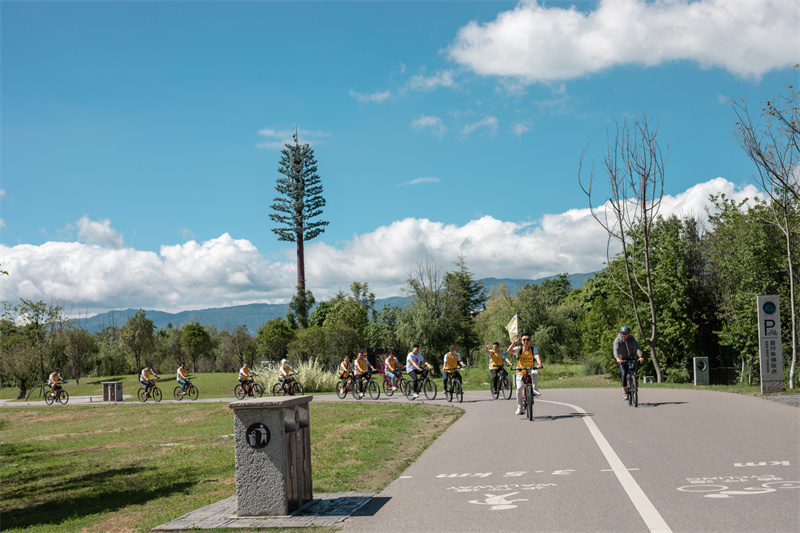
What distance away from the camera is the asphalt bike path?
5750mm

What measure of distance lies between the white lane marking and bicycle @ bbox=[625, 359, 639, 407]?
5.37m

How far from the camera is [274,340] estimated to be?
67.6 metres

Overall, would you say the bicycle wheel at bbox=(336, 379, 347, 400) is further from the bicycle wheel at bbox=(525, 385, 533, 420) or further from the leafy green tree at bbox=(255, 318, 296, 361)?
the leafy green tree at bbox=(255, 318, 296, 361)

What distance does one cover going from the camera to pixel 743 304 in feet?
110

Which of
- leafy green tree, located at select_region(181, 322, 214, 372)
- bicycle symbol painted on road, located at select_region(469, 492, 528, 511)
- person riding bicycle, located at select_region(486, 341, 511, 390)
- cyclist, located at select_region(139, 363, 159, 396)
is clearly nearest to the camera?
bicycle symbol painted on road, located at select_region(469, 492, 528, 511)

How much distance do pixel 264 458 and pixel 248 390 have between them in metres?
24.5

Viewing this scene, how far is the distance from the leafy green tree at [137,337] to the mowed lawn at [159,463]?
39.5 metres

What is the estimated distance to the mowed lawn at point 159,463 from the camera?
8188 mm

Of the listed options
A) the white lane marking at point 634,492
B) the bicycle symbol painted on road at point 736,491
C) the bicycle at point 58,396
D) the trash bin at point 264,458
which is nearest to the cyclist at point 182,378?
the bicycle at point 58,396

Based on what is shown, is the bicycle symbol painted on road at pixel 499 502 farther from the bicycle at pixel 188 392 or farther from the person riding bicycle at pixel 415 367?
the bicycle at pixel 188 392

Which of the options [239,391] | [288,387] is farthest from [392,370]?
[239,391]

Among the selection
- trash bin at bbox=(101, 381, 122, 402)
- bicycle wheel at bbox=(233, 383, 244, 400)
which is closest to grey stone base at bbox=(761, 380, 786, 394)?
bicycle wheel at bbox=(233, 383, 244, 400)

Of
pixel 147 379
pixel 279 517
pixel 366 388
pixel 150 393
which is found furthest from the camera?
pixel 150 393

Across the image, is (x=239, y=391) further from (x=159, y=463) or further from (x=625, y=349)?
(x=625, y=349)
